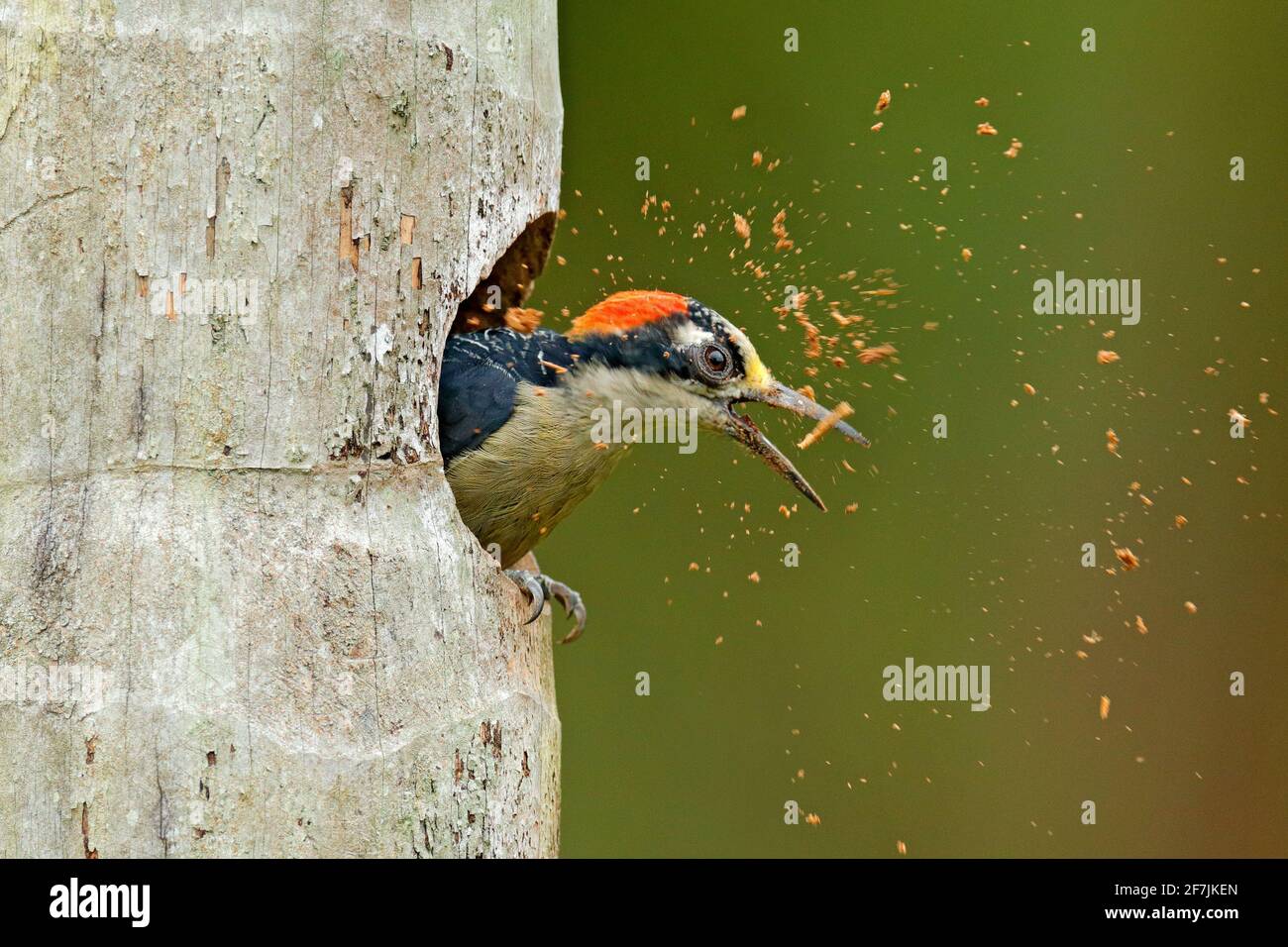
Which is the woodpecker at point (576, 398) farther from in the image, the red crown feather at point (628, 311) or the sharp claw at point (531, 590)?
the sharp claw at point (531, 590)

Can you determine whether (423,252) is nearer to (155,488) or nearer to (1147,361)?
(155,488)

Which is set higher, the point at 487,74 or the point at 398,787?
the point at 487,74

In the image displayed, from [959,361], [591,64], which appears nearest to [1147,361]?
[959,361]

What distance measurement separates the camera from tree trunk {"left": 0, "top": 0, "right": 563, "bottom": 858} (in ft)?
8.78

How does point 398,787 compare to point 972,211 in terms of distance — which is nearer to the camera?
point 398,787

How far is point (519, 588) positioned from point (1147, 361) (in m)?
4.18

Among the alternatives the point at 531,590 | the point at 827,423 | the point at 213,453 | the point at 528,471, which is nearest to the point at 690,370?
the point at 827,423

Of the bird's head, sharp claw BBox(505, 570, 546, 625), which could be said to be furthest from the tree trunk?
the bird's head

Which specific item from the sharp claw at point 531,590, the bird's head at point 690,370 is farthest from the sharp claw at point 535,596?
the bird's head at point 690,370

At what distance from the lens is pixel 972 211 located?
650 cm

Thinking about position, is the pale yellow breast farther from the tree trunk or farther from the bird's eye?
the tree trunk

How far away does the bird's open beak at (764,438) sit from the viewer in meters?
3.96

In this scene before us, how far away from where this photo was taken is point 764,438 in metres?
4.01

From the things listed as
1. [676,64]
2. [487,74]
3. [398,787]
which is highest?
[676,64]
